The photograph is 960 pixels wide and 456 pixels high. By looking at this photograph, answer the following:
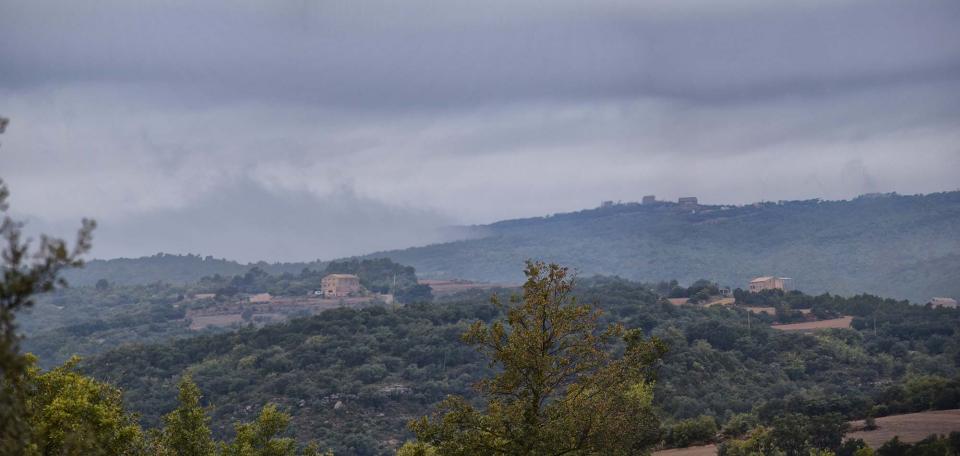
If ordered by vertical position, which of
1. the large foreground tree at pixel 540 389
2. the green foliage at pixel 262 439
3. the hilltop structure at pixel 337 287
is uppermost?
the large foreground tree at pixel 540 389

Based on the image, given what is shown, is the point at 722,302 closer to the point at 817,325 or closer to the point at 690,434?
the point at 817,325

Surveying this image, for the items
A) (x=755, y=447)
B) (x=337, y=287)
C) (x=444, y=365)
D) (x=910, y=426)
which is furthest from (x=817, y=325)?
(x=337, y=287)

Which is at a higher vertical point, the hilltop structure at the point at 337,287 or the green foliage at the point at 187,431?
the green foliage at the point at 187,431

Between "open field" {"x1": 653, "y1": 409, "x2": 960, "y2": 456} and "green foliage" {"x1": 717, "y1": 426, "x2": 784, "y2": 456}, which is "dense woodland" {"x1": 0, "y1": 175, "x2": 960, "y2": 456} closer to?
"green foliage" {"x1": 717, "y1": 426, "x2": 784, "y2": 456}

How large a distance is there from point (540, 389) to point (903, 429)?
25218 mm

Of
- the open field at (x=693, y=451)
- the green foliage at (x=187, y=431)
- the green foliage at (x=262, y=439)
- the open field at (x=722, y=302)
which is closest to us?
the green foliage at (x=187, y=431)

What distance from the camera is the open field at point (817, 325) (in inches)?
3944

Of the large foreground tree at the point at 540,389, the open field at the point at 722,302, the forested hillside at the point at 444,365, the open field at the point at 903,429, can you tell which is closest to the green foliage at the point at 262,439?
the large foreground tree at the point at 540,389

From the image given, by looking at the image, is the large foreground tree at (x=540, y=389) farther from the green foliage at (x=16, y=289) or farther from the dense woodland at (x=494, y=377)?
the green foliage at (x=16, y=289)

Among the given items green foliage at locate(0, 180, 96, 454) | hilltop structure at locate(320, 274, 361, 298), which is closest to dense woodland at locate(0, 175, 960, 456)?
green foliage at locate(0, 180, 96, 454)

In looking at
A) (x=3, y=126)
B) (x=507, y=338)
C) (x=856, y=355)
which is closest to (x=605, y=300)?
(x=856, y=355)

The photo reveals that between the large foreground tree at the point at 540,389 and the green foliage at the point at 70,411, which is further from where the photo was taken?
the large foreground tree at the point at 540,389

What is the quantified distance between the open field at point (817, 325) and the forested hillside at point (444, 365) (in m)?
2.12

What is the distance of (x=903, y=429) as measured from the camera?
42.7 metres
